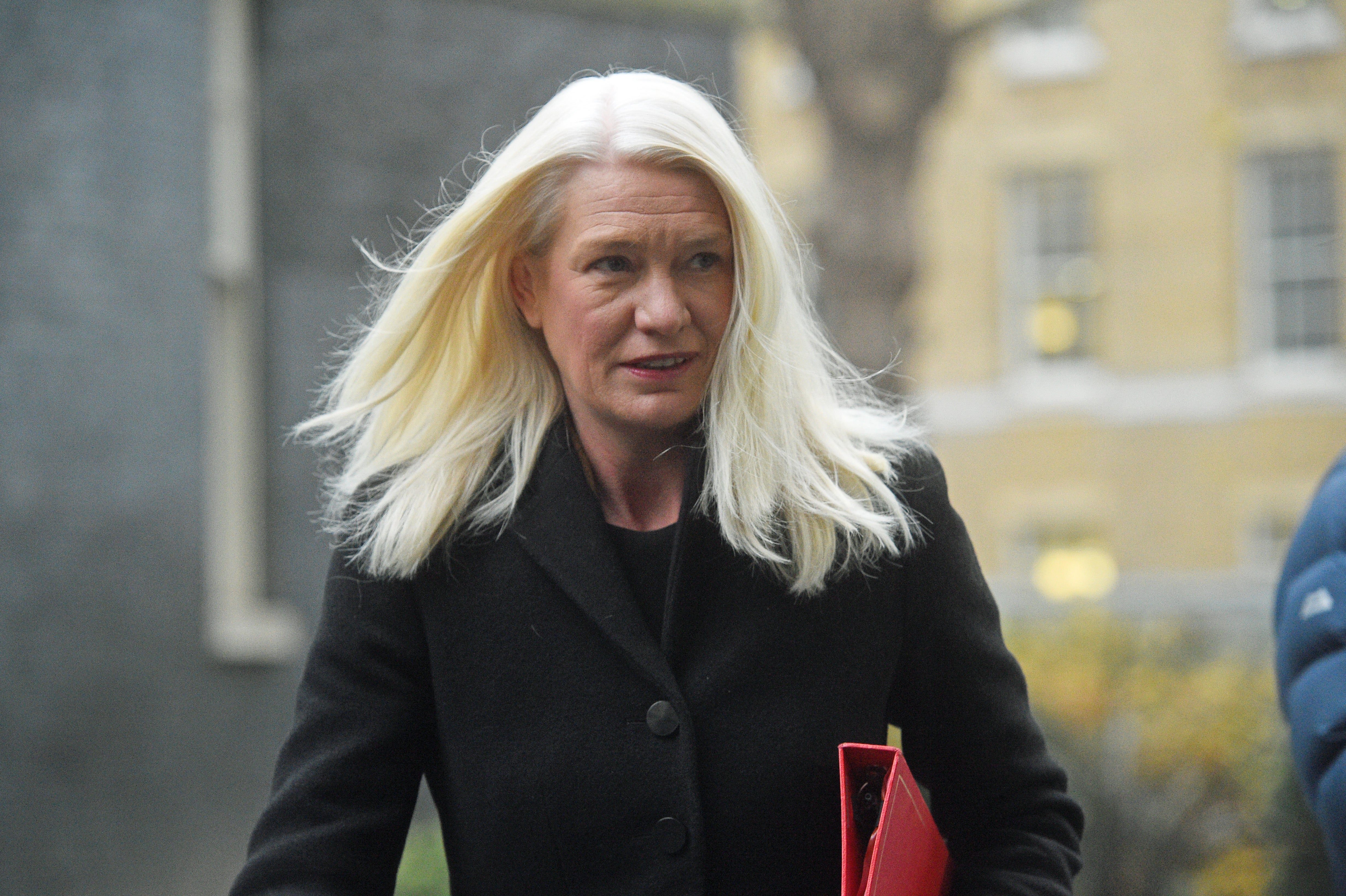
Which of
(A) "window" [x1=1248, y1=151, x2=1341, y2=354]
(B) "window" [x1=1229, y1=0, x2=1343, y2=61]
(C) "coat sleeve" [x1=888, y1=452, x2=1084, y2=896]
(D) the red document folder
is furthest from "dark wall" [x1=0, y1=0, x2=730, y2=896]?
(A) "window" [x1=1248, y1=151, x2=1341, y2=354]

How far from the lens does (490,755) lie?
2238 mm

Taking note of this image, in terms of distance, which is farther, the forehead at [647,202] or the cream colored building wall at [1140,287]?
the cream colored building wall at [1140,287]

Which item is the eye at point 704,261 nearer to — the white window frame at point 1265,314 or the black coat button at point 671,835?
the black coat button at point 671,835

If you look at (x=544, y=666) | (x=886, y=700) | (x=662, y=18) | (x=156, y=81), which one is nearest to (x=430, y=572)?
(x=544, y=666)

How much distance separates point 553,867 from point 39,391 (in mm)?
5671

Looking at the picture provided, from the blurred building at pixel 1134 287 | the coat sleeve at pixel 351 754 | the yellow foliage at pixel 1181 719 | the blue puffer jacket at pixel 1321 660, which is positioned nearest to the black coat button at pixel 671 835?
the coat sleeve at pixel 351 754

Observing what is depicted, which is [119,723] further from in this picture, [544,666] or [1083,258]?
[1083,258]

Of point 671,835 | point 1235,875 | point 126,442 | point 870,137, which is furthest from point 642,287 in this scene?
point 870,137

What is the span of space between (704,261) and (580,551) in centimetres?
47

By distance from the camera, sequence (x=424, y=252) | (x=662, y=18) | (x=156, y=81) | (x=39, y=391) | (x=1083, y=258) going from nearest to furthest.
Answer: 1. (x=424, y=252)
2. (x=39, y=391)
3. (x=156, y=81)
4. (x=662, y=18)
5. (x=1083, y=258)

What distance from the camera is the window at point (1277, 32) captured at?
57.1 feet

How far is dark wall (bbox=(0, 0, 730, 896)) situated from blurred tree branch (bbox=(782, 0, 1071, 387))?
2.70 m

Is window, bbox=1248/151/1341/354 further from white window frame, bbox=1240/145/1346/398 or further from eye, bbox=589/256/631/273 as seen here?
eye, bbox=589/256/631/273

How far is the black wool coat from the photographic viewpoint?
2180mm
